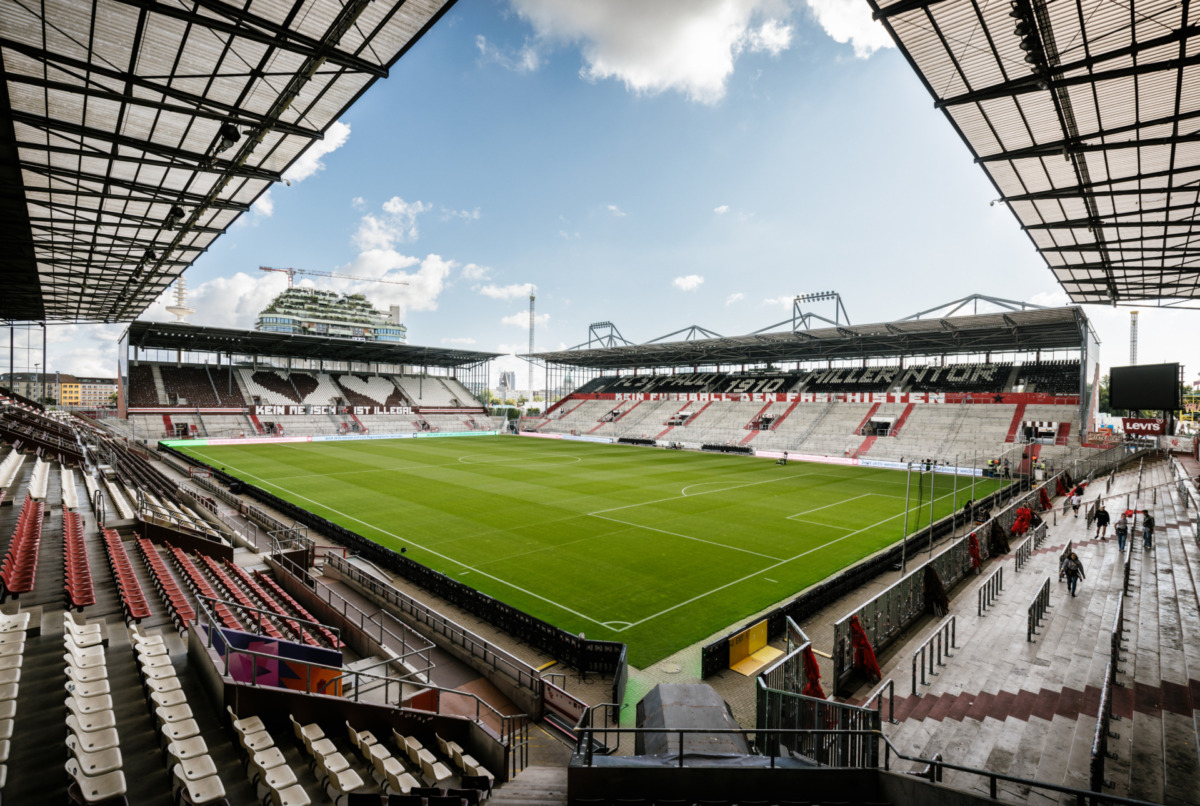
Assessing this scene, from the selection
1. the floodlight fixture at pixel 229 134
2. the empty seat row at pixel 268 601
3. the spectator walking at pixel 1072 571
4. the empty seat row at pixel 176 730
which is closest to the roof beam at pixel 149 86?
the floodlight fixture at pixel 229 134

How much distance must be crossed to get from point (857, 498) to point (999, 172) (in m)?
19.4

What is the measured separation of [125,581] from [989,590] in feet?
59.4

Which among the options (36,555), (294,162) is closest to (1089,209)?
→ (294,162)

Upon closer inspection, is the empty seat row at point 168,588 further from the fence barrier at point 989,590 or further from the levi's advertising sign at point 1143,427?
the levi's advertising sign at point 1143,427

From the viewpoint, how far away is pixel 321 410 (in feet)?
217

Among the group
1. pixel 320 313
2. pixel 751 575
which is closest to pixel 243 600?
pixel 751 575

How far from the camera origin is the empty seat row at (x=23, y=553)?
9.19 meters

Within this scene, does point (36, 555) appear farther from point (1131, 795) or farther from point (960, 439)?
point (960, 439)

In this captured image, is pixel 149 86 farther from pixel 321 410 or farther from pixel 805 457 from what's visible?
pixel 321 410

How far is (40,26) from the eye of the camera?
9766 mm

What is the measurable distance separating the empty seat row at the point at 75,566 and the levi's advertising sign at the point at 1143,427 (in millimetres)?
58875

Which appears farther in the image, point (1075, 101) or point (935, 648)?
point (1075, 101)

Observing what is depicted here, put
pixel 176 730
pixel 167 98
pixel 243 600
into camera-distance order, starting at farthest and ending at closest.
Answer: pixel 167 98
pixel 243 600
pixel 176 730

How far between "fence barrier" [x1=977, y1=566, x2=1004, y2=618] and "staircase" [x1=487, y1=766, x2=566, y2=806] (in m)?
10.3
